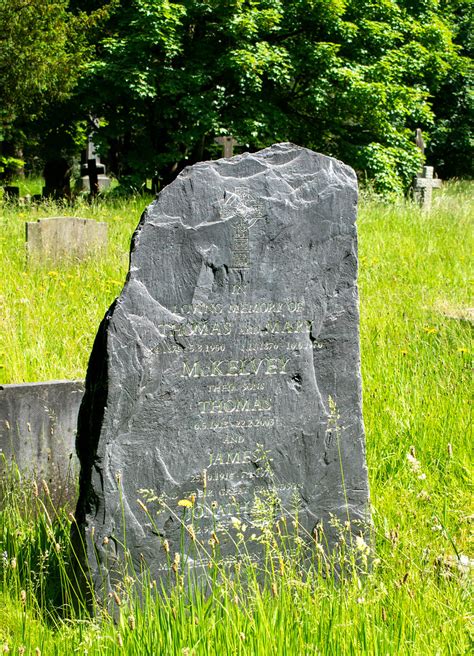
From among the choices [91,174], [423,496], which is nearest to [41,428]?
[423,496]

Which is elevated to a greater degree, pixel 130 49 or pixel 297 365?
pixel 130 49

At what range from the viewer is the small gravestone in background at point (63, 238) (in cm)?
898

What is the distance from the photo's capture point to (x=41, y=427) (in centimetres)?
459

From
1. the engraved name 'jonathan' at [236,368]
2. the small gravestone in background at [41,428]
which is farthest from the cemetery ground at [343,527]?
the engraved name 'jonathan' at [236,368]

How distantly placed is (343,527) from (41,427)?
1.73 meters

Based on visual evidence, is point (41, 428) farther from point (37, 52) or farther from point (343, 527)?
point (37, 52)

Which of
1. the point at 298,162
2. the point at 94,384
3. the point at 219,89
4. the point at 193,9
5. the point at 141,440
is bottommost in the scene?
the point at 141,440

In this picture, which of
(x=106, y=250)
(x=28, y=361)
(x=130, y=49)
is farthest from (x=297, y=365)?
(x=130, y=49)

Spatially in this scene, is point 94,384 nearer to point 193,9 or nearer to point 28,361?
point 28,361

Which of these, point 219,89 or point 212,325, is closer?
point 212,325

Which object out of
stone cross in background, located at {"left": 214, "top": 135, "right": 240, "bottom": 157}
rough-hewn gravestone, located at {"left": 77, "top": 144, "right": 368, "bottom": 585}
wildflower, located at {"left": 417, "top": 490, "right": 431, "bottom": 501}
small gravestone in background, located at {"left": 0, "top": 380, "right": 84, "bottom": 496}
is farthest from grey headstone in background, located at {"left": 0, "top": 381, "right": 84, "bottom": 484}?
stone cross in background, located at {"left": 214, "top": 135, "right": 240, "bottom": 157}

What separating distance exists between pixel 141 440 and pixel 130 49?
43.6 feet

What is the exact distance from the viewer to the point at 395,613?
2.86 meters

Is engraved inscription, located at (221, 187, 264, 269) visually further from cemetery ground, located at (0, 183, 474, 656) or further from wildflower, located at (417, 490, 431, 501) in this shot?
wildflower, located at (417, 490, 431, 501)
